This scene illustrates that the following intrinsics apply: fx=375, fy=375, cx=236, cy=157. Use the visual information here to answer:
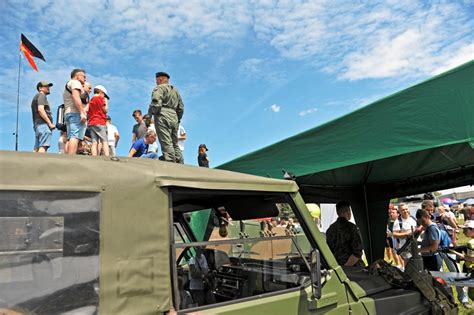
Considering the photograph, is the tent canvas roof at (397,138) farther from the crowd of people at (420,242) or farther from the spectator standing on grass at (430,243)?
the spectator standing on grass at (430,243)

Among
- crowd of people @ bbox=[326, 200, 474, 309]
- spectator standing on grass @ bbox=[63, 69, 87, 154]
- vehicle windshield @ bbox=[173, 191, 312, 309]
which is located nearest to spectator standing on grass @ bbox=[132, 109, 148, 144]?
spectator standing on grass @ bbox=[63, 69, 87, 154]

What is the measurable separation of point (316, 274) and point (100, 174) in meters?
1.37

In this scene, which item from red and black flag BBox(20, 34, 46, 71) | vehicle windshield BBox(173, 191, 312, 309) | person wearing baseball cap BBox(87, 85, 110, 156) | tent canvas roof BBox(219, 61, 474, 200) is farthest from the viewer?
red and black flag BBox(20, 34, 46, 71)

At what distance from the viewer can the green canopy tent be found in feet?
11.2

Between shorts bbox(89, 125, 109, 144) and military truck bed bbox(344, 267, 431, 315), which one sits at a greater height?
shorts bbox(89, 125, 109, 144)

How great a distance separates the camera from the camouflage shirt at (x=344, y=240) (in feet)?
16.2

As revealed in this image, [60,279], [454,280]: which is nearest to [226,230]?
[60,279]

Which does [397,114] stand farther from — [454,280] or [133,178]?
[133,178]

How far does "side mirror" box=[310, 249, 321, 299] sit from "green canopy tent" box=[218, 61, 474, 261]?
1.99 meters

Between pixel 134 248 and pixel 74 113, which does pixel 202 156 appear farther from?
pixel 134 248

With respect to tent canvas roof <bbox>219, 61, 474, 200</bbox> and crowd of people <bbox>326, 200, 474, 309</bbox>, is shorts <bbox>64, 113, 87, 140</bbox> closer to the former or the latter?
tent canvas roof <bbox>219, 61, 474, 200</bbox>

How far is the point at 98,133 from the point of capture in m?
5.78

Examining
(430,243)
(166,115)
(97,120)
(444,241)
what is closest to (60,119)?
(97,120)

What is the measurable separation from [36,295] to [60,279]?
109 millimetres
